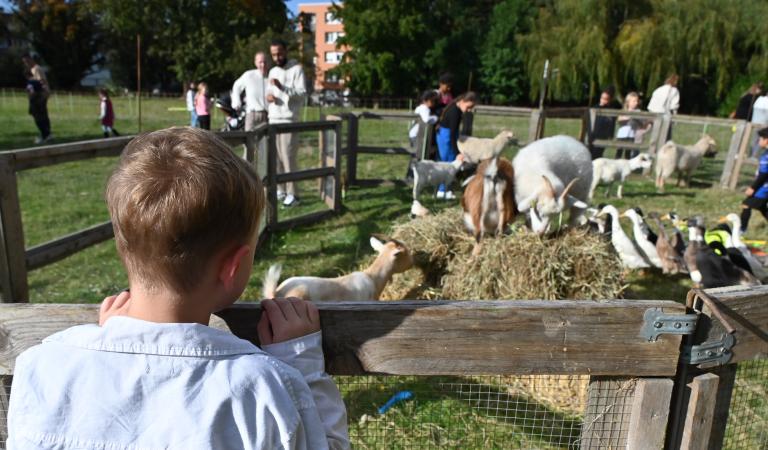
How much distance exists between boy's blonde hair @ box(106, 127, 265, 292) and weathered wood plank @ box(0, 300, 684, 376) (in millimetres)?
439

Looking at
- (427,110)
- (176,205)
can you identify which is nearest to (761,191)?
(427,110)

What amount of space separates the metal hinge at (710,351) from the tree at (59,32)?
2179 inches

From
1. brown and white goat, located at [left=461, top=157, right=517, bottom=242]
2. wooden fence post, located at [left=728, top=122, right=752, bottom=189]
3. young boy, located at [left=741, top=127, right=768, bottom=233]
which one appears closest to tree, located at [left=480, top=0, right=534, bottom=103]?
wooden fence post, located at [left=728, top=122, right=752, bottom=189]

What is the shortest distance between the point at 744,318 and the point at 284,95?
7327 mm

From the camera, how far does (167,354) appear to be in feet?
3.16

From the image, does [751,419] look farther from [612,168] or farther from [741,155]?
[741,155]

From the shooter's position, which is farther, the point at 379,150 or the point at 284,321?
the point at 379,150

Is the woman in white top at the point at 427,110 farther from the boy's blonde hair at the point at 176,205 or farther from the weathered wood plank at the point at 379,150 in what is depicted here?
the boy's blonde hair at the point at 176,205

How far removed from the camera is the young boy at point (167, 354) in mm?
956

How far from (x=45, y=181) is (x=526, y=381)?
949 centimetres

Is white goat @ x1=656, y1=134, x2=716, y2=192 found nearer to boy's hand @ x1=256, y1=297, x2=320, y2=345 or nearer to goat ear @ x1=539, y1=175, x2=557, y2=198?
goat ear @ x1=539, y1=175, x2=557, y2=198

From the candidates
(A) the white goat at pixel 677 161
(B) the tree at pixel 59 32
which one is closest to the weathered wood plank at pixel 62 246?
(A) the white goat at pixel 677 161

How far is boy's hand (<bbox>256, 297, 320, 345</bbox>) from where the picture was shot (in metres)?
1.21

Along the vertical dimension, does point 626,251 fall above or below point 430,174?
below
